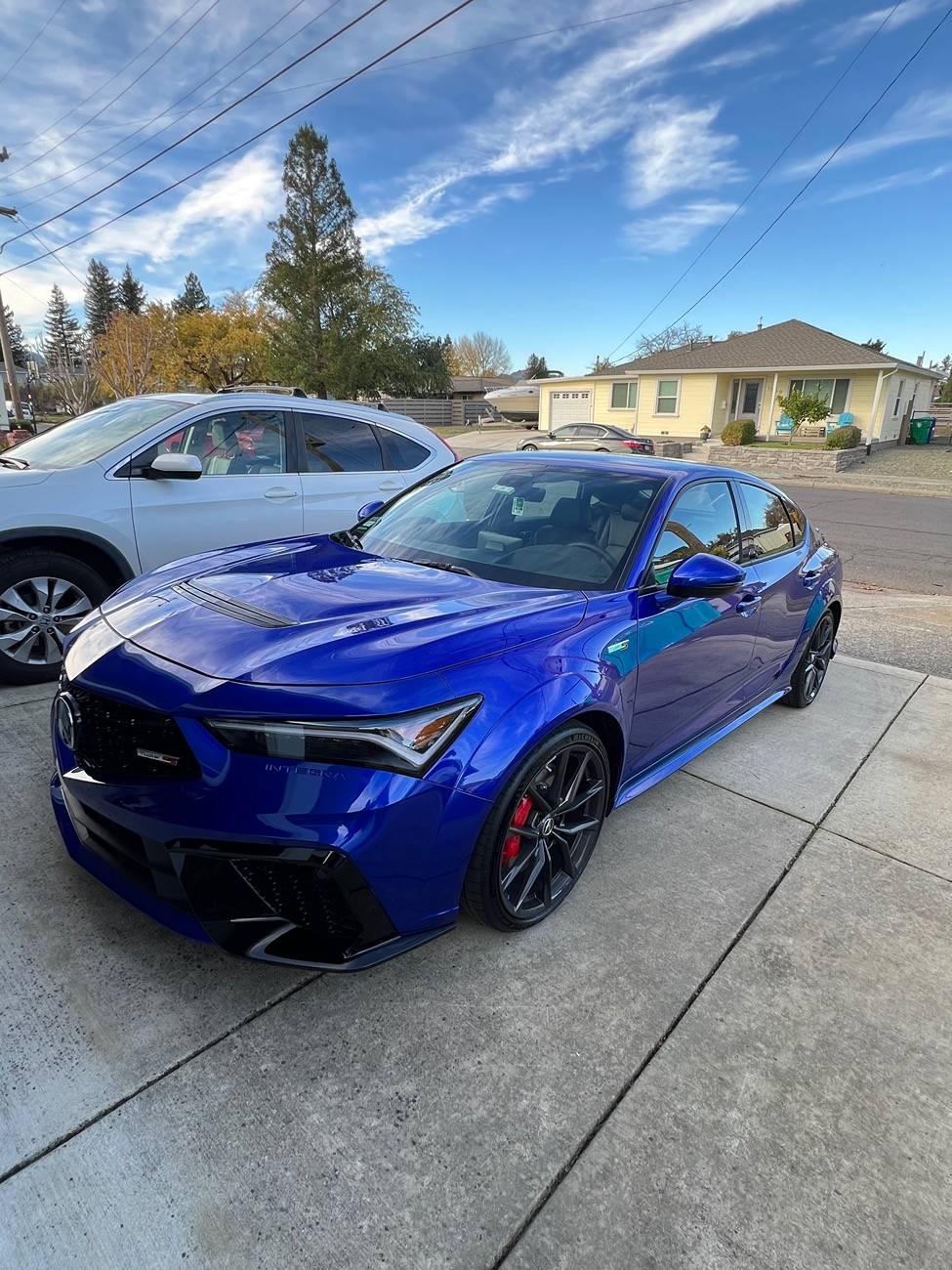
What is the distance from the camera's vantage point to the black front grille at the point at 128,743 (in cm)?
183

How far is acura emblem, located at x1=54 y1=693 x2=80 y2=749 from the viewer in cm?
210

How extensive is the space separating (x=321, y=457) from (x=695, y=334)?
71712mm

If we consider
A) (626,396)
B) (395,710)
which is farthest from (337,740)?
(626,396)

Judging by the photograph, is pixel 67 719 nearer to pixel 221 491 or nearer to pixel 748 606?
pixel 221 491

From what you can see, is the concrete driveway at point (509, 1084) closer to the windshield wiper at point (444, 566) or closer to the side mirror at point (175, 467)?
the windshield wiper at point (444, 566)

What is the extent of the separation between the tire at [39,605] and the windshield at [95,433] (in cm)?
64

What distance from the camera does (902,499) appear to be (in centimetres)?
1719

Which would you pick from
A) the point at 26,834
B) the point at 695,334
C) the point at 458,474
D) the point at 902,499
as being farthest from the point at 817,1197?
the point at 695,334

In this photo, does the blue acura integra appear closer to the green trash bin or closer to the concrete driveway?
the concrete driveway

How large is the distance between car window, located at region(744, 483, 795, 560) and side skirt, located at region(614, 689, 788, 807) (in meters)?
0.84

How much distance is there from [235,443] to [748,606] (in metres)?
3.37

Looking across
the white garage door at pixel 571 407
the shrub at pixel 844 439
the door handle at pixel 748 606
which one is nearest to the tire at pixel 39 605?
the door handle at pixel 748 606

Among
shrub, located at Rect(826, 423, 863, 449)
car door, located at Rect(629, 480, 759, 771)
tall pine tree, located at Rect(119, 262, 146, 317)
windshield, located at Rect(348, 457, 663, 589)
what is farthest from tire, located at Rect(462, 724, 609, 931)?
tall pine tree, located at Rect(119, 262, 146, 317)

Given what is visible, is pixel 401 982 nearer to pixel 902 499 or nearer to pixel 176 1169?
pixel 176 1169
